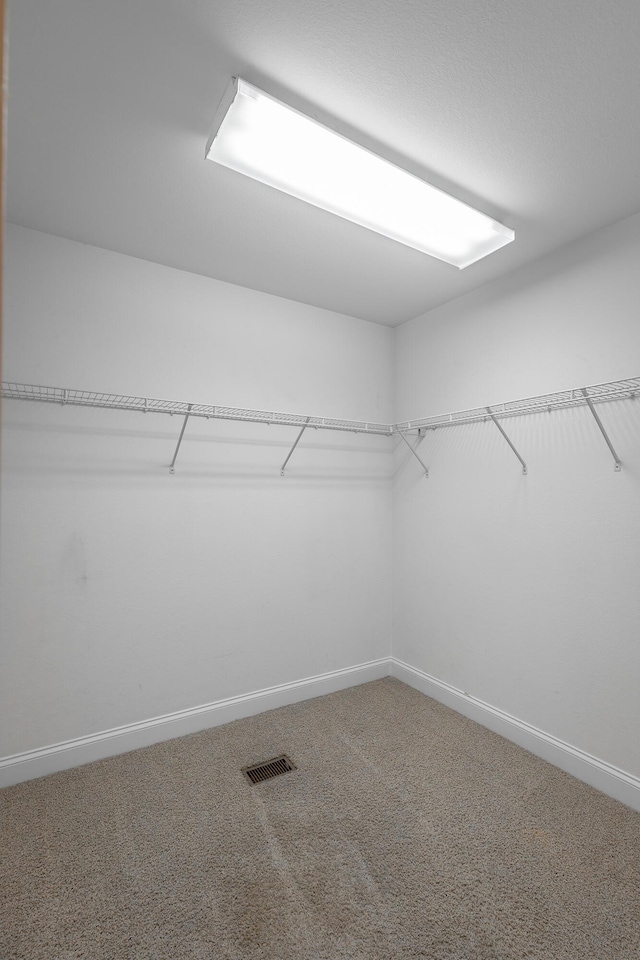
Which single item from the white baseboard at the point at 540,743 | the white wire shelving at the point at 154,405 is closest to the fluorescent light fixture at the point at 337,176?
the white wire shelving at the point at 154,405

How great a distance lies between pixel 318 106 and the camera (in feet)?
4.89

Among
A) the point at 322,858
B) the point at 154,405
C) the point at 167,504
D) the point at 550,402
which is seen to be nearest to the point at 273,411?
the point at 154,405

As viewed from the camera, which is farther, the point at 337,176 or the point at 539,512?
the point at 539,512

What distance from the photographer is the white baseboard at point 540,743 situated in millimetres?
1952

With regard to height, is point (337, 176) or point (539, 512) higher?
point (337, 176)

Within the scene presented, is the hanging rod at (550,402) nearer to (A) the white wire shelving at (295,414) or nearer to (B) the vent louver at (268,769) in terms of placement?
(A) the white wire shelving at (295,414)

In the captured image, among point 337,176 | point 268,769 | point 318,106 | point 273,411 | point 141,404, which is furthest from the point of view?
point 273,411

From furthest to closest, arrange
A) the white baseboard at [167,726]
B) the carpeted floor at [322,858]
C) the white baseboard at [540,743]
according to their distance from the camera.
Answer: the white baseboard at [167,726] < the white baseboard at [540,743] < the carpeted floor at [322,858]

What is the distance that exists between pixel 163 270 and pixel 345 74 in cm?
138

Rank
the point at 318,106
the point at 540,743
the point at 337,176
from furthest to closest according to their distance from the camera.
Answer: the point at 540,743 → the point at 337,176 → the point at 318,106

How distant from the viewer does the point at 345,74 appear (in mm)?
1375

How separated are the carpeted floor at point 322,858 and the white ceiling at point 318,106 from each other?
95.7 inches

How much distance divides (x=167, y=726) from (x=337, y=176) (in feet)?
8.37

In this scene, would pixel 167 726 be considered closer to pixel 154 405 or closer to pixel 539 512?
pixel 154 405
